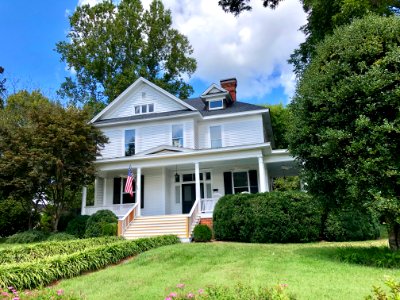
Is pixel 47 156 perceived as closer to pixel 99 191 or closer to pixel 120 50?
pixel 99 191

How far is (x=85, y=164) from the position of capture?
1634cm

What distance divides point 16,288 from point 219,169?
13.6 meters

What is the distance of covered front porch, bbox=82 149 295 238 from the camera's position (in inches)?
679

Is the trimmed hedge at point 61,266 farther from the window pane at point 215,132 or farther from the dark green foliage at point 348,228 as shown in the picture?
the window pane at point 215,132

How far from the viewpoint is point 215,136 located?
19719mm

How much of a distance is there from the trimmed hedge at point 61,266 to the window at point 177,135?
9408 millimetres

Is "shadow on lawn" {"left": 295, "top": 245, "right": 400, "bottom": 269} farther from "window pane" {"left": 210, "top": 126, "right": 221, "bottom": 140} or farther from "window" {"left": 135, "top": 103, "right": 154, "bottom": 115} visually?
"window" {"left": 135, "top": 103, "right": 154, "bottom": 115}

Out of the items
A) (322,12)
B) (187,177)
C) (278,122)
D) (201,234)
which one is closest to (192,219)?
(201,234)

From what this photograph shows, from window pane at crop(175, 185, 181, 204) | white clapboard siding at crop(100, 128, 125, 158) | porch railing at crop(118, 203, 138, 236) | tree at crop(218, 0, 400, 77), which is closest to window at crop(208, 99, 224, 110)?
tree at crop(218, 0, 400, 77)

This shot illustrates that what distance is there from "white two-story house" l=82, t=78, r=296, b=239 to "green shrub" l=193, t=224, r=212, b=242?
9.47ft

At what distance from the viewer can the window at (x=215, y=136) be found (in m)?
19.5

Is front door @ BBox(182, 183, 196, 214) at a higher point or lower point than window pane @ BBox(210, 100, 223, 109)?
lower

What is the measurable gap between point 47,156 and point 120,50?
72.0 feet

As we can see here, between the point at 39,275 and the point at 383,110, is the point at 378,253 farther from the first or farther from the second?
the point at 39,275
